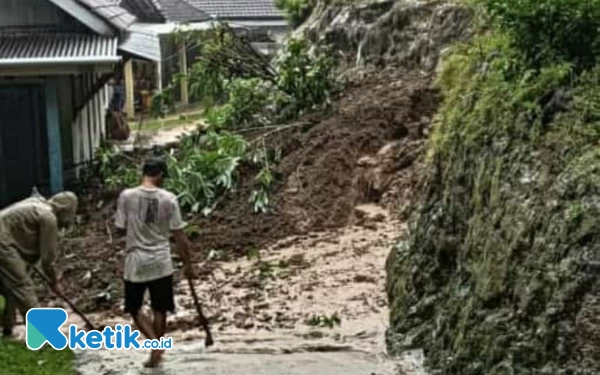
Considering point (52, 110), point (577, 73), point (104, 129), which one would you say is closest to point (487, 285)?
point (577, 73)

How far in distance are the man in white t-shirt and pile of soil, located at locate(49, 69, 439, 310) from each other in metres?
3.97

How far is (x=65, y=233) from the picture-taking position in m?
14.4

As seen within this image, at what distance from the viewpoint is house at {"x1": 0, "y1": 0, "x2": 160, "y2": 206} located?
15445 mm

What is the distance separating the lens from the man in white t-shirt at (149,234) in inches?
309

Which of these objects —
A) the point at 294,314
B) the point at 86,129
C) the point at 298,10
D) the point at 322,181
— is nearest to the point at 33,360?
the point at 294,314

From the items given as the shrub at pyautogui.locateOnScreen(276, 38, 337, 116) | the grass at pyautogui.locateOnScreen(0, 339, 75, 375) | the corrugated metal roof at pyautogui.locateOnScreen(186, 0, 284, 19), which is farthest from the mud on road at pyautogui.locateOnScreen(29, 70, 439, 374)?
the corrugated metal roof at pyautogui.locateOnScreen(186, 0, 284, 19)

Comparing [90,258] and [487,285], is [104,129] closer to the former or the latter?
[90,258]

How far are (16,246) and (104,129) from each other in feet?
47.4

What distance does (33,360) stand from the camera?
8078 mm

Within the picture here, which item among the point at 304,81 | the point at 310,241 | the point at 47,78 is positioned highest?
the point at 47,78

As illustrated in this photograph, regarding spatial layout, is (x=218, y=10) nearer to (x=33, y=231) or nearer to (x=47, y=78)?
(x=47, y=78)

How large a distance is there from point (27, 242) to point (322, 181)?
6205 mm

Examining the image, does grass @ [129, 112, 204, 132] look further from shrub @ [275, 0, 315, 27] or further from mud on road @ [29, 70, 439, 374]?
mud on road @ [29, 70, 439, 374]

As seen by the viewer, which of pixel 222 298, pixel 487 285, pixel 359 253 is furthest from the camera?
pixel 359 253
